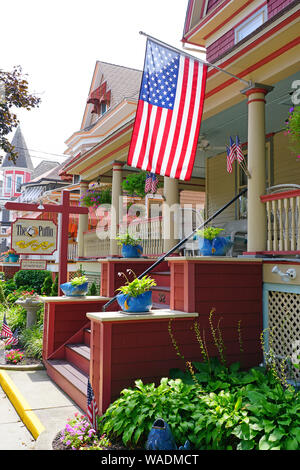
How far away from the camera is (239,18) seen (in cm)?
1081

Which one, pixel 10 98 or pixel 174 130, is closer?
pixel 174 130

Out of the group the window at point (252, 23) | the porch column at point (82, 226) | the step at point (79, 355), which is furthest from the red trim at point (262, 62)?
the porch column at point (82, 226)

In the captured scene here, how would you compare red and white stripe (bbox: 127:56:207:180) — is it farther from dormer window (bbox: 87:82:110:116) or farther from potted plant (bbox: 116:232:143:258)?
dormer window (bbox: 87:82:110:116)

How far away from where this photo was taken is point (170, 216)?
8.85 m

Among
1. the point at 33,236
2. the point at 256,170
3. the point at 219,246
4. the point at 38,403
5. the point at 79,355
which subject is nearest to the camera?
the point at 38,403

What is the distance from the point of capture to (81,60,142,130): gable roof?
19.2 meters

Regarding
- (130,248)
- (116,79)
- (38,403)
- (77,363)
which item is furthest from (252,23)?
(116,79)

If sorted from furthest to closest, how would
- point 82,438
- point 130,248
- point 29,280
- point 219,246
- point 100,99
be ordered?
point 100,99 < point 29,280 < point 130,248 < point 219,246 < point 82,438

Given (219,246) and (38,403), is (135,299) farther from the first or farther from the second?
(38,403)

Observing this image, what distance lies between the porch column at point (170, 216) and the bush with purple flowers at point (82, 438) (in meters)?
4.97

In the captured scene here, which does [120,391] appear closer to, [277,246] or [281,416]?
[281,416]

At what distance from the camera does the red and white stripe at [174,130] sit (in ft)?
18.8

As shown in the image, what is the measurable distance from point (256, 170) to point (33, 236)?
5351 millimetres

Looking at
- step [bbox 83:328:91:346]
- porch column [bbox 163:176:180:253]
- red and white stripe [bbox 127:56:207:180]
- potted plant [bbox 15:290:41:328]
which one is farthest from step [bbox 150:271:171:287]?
potted plant [bbox 15:290:41:328]
